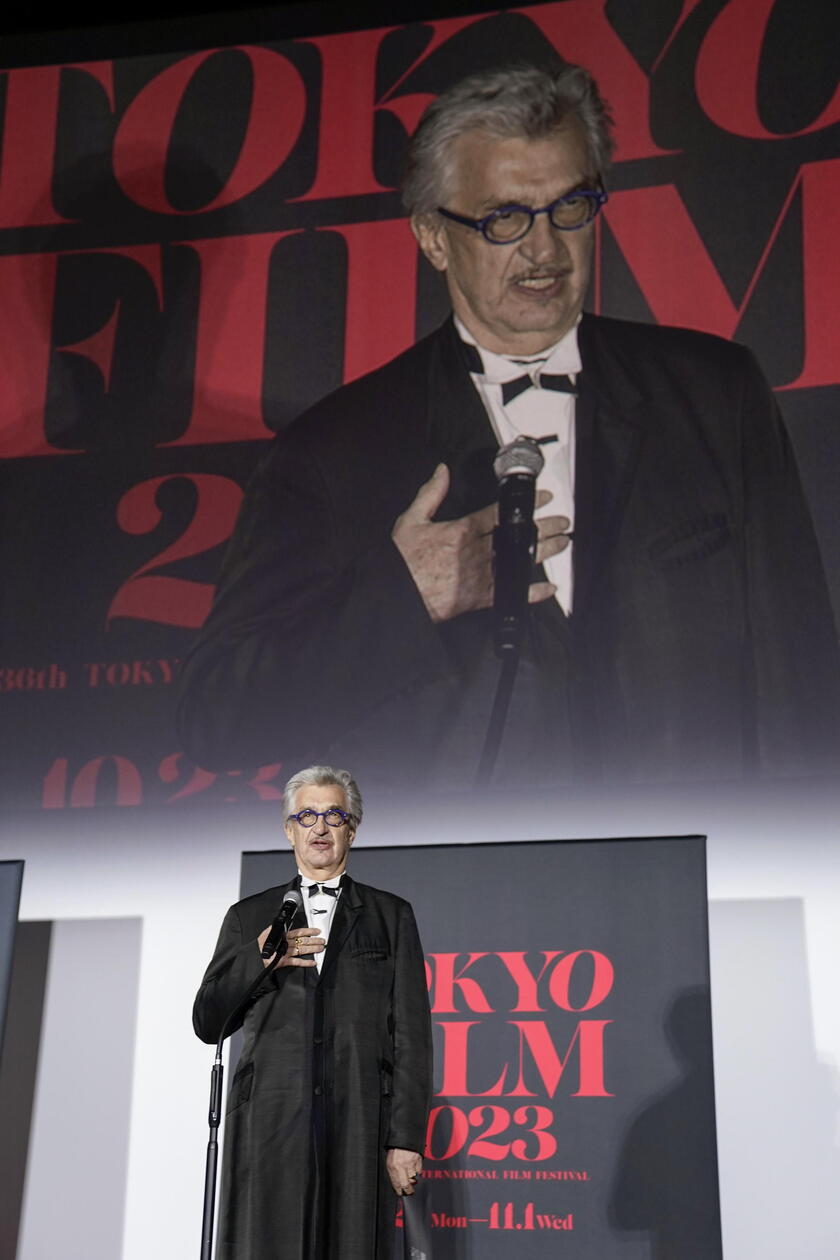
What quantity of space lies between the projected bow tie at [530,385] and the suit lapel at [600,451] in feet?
0.17

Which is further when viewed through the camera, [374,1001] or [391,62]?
[391,62]

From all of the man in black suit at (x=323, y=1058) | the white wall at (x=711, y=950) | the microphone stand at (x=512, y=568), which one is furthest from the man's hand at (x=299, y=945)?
the microphone stand at (x=512, y=568)

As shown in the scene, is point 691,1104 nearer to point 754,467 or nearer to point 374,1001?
point 374,1001

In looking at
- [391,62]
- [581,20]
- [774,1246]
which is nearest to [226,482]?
[391,62]

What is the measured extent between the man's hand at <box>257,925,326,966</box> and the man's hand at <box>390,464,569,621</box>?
201 cm

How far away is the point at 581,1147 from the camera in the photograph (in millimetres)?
4043

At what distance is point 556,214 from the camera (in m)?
5.13

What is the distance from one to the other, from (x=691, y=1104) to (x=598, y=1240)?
401mm

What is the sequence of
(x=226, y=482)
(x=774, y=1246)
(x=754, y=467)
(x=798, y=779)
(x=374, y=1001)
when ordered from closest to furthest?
(x=374, y=1001) → (x=774, y=1246) → (x=798, y=779) → (x=754, y=467) → (x=226, y=482)

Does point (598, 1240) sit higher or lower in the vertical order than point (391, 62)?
lower

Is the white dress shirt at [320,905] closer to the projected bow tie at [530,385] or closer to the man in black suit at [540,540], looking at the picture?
the man in black suit at [540,540]

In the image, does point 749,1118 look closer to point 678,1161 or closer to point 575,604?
point 678,1161

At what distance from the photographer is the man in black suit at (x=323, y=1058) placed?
9.74 feet

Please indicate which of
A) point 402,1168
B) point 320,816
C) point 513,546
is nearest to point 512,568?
point 513,546
